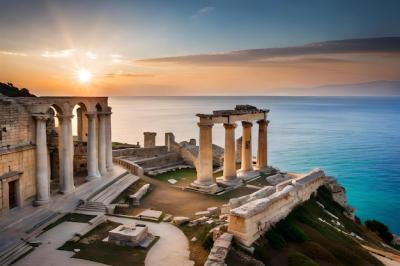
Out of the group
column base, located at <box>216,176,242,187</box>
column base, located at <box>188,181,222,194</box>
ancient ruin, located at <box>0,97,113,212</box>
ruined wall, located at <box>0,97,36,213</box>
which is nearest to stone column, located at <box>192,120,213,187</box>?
column base, located at <box>188,181,222,194</box>

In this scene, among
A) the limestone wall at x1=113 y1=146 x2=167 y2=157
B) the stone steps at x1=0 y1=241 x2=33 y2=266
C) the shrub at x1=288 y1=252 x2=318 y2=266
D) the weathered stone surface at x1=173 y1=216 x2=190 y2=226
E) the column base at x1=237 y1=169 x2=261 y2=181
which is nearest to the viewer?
the shrub at x1=288 y1=252 x2=318 y2=266

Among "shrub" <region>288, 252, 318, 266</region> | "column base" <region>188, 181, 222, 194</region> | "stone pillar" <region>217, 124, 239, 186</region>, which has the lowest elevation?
"shrub" <region>288, 252, 318, 266</region>

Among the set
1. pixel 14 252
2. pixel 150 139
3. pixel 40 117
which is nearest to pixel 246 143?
pixel 150 139

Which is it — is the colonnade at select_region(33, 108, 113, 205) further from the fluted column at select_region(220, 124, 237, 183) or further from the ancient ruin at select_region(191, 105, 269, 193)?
the fluted column at select_region(220, 124, 237, 183)

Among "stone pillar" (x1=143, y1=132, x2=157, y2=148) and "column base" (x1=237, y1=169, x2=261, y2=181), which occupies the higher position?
"stone pillar" (x1=143, y1=132, x2=157, y2=148)

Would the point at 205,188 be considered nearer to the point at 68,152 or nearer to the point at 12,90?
the point at 68,152
